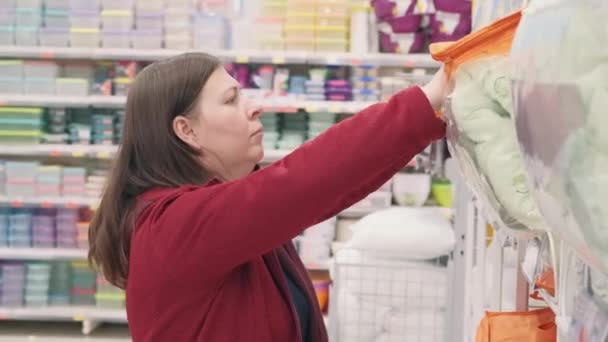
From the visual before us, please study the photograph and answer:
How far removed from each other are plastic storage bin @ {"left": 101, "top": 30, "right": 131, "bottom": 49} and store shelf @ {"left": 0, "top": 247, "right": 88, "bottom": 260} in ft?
4.03

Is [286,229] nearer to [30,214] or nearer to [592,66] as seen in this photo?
[592,66]

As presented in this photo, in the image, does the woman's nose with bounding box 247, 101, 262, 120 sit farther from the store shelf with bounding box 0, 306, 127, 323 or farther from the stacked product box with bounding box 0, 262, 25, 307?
the stacked product box with bounding box 0, 262, 25, 307

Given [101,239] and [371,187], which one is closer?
[371,187]

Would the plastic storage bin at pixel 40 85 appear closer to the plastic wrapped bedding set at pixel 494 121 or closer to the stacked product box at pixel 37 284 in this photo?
the stacked product box at pixel 37 284

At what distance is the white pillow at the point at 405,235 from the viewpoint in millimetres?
2457

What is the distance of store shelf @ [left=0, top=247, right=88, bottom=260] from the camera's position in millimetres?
4820

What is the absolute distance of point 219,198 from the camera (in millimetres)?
1152

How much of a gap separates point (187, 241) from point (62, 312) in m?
3.97

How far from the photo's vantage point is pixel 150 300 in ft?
4.28

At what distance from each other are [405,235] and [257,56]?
7.94 ft

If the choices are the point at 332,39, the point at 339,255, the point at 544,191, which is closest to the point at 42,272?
the point at 332,39

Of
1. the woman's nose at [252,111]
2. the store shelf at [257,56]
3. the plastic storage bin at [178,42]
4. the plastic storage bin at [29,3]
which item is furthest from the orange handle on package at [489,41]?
the plastic storage bin at [29,3]

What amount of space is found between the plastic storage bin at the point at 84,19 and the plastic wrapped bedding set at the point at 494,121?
421cm

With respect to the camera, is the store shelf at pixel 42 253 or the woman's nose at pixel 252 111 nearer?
the woman's nose at pixel 252 111
